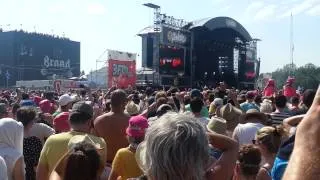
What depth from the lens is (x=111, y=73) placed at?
1881 cm

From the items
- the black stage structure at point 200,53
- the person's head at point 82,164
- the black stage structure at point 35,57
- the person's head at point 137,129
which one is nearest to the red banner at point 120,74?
the black stage structure at point 200,53

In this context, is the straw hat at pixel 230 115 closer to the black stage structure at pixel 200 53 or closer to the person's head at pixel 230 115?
the person's head at pixel 230 115

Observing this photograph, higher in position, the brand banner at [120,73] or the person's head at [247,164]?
the brand banner at [120,73]

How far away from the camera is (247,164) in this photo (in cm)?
354

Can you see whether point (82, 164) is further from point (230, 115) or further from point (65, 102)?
point (65, 102)

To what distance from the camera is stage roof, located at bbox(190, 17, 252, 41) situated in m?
35.3

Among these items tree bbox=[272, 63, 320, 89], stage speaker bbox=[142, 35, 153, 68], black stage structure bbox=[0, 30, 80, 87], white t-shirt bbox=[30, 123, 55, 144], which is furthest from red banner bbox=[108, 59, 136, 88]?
black stage structure bbox=[0, 30, 80, 87]

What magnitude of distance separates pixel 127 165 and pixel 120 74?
1571 centimetres

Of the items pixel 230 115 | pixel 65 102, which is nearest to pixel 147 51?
pixel 65 102

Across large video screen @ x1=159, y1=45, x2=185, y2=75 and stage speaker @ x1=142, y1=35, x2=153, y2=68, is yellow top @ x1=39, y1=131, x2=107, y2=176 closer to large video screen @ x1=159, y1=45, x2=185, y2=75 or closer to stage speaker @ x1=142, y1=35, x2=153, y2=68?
large video screen @ x1=159, y1=45, x2=185, y2=75

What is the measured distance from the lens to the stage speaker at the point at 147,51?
35.1m

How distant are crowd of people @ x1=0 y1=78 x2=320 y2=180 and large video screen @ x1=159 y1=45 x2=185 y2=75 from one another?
23.8 metres

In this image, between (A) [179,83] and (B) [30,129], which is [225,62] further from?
(B) [30,129]

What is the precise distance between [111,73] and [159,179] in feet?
56.1
